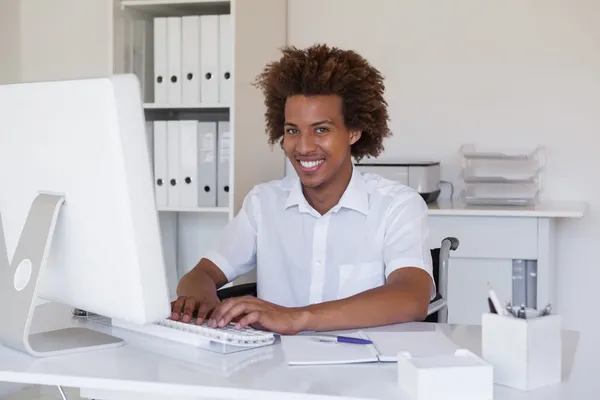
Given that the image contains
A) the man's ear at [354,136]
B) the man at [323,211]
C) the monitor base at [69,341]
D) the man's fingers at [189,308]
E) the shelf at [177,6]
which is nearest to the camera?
the monitor base at [69,341]

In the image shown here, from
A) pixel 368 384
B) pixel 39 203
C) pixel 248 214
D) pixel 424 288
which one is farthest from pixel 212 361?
pixel 248 214

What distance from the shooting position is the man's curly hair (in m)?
2.16

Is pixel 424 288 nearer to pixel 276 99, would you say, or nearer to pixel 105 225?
pixel 276 99

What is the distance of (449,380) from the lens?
3.90ft

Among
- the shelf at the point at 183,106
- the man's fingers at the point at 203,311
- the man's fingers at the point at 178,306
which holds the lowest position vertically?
the man's fingers at the point at 203,311

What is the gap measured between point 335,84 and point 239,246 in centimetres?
52

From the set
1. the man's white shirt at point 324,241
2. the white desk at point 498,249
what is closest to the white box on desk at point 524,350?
the man's white shirt at point 324,241

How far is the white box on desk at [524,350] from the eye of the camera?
125cm

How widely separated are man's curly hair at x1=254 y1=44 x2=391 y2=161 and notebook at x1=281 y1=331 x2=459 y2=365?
0.78m

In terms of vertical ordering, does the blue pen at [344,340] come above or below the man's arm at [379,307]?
below

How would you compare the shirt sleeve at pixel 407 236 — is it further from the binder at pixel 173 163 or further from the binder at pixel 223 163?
the binder at pixel 173 163

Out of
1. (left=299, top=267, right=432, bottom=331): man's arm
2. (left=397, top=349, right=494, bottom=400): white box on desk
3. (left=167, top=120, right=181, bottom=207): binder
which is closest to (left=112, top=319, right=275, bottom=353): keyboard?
(left=299, top=267, right=432, bottom=331): man's arm

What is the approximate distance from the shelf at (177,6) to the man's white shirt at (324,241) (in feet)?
3.72

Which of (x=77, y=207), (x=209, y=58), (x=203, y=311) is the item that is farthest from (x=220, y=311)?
(x=209, y=58)
